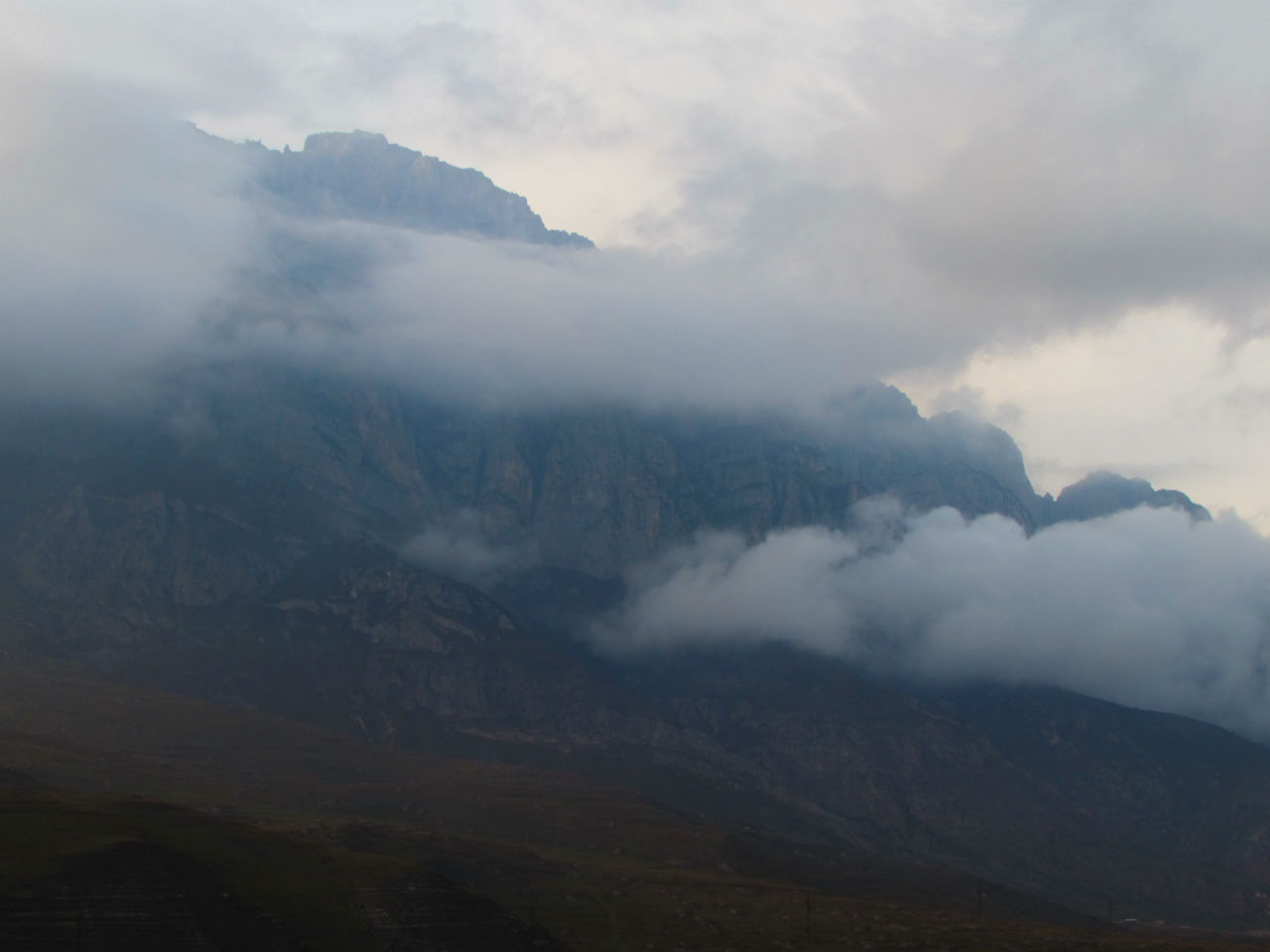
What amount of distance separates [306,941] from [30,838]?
44792 millimetres

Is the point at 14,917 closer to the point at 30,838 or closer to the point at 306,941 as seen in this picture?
the point at 30,838

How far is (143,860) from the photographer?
19562 cm

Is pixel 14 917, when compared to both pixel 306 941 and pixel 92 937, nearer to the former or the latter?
pixel 92 937

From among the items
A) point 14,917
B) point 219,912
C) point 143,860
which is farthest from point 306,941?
point 14,917

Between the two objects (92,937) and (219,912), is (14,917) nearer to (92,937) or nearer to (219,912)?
(92,937)

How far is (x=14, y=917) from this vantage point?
573 ft

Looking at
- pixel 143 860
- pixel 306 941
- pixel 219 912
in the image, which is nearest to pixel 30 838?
pixel 143 860

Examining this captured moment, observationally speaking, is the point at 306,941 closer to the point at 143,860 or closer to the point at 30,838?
the point at 143,860

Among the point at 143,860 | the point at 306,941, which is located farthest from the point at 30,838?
the point at 306,941

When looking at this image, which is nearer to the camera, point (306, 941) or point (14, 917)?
point (14, 917)

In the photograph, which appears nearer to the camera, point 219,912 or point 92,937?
point 92,937

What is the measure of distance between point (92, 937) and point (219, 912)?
21.6m

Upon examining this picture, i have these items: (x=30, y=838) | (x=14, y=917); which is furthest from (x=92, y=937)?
(x=30, y=838)

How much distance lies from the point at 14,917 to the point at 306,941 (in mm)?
42602
